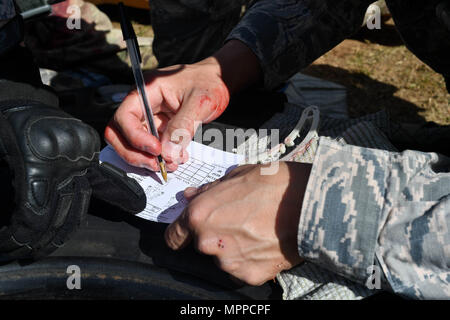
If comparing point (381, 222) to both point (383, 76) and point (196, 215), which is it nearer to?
point (196, 215)

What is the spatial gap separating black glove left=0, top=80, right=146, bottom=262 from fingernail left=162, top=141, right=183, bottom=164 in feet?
0.45

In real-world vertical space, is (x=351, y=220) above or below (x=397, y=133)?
above

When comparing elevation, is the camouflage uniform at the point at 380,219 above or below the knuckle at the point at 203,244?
above

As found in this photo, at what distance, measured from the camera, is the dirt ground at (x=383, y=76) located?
6.64 feet

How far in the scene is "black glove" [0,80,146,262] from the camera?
2.05ft

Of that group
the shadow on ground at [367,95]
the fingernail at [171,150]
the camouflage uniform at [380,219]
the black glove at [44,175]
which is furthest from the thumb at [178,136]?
the shadow on ground at [367,95]

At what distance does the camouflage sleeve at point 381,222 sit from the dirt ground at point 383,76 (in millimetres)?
1372

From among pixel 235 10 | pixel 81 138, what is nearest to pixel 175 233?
pixel 81 138

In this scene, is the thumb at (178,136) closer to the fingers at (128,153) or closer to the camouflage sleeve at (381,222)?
the fingers at (128,153)

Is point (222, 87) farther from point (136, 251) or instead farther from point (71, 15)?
point (71, 15)

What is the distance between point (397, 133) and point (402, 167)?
0.71m

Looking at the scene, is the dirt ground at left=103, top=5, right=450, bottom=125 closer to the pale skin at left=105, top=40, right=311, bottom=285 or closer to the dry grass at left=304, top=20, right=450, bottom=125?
the dry grass at left=304, top=20, right=450, bottom=125

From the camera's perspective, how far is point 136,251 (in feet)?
2.51
